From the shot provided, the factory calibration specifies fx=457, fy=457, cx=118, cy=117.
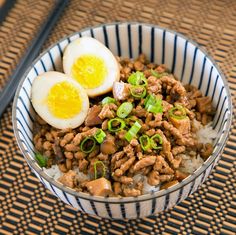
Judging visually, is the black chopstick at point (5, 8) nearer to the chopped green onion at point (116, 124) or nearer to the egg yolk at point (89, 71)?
the egg yolk at point (89, 71)

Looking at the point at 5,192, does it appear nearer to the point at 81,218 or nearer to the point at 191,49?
the point at 81,218

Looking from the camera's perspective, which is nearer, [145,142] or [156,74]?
[145,142]

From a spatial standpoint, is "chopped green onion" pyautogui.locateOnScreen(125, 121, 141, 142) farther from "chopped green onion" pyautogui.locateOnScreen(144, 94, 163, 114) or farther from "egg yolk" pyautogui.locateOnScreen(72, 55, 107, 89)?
"egg yolk" pyautogui.locateOnScreen(72, 55, 107, 89)

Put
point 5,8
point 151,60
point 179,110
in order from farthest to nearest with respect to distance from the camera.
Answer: point 5,8, point 151,60, point 179,110

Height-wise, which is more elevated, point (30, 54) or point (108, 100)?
point (108, 100)

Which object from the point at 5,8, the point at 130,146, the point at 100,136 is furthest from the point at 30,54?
the point at 130,146

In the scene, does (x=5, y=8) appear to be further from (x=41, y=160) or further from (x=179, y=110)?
(x=179, y=110)

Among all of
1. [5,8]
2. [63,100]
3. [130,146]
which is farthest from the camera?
[5,8]
